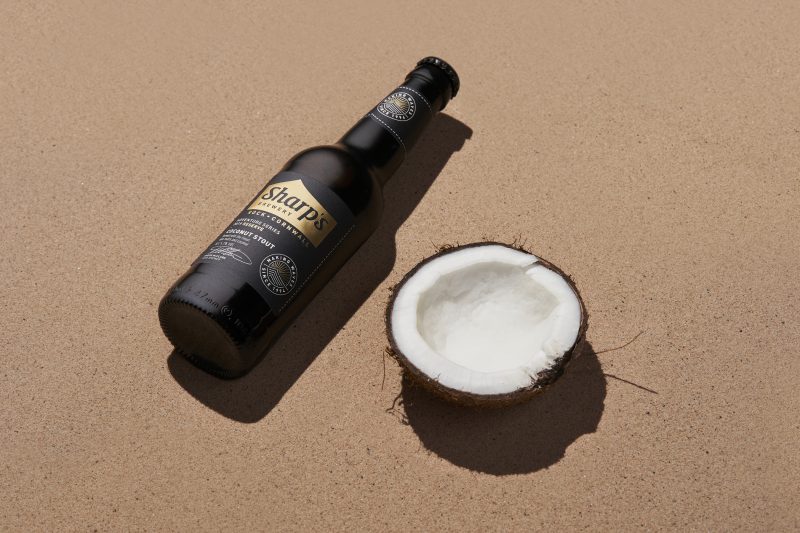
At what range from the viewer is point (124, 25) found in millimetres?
3508

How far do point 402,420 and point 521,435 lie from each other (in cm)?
44

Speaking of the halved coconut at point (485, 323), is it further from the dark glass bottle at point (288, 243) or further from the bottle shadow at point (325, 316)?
the bottle shadow at point (325, 316)

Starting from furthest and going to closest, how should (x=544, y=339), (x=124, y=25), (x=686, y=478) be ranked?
(x=124, y=25)
(x=686, y=478)
(x=544, y=339)

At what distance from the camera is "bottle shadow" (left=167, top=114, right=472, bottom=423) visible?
2.48 metres

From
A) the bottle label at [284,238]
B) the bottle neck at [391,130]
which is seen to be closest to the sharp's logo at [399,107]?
the bottle neck at [391,130]

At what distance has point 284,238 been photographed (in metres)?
2.26

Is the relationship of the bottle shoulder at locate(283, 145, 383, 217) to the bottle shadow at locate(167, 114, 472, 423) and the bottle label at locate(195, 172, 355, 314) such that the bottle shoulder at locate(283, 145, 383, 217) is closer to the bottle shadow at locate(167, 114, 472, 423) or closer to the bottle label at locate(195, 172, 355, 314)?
the bottle label at locate(195, 172, 355, 314)

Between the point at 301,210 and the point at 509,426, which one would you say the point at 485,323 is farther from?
the point at 301,210

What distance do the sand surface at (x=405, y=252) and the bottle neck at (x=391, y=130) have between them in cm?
52

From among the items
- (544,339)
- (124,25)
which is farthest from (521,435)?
(124,25)

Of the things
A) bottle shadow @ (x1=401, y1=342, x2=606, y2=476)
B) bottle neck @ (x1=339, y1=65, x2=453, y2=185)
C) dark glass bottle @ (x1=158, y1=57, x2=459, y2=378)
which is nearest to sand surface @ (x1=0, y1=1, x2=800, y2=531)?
bottle shadow @ (x1=401, y1=342, x2=606, y2=476)

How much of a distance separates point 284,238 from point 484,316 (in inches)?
30.5

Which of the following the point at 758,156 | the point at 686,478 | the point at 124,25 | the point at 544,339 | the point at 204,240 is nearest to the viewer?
the point at 544,339

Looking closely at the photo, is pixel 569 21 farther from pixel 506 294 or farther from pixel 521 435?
pixel 521 435
